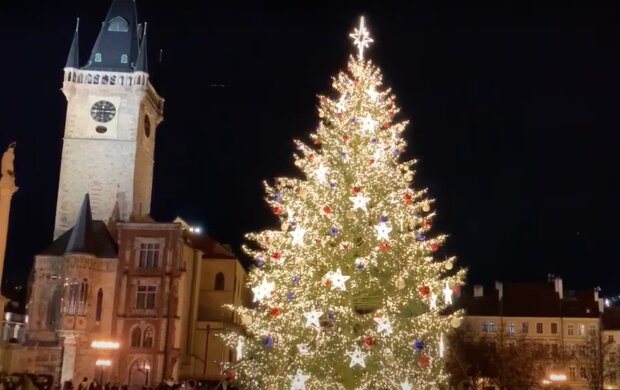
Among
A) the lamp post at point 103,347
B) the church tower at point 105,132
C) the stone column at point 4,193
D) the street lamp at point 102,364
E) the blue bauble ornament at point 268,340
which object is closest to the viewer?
the blue bauble ornament at point 268,340

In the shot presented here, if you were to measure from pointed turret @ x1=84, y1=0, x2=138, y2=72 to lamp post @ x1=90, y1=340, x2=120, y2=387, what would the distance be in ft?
79.7

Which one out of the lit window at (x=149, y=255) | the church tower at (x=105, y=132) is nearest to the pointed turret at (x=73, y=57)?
the church tower at (x=105, y=132)

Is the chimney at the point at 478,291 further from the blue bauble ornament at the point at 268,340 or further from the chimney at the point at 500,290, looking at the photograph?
the blue bauble ornament at the point at 268,340

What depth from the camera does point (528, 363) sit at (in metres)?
62.4

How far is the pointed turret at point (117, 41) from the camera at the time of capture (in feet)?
218

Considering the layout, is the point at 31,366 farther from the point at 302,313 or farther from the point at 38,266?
the point at 302,313

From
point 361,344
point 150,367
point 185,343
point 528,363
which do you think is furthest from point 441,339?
point 528,363

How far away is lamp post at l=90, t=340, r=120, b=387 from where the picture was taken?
48253mm

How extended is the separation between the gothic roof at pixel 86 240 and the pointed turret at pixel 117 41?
13513 millimetres

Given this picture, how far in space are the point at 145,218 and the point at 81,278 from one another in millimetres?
11544

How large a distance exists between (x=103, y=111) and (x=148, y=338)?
20510 mm

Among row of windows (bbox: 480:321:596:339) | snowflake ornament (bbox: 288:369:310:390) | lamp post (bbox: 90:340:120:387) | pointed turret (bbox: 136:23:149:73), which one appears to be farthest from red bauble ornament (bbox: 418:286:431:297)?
row of windows (bbox: 480:321:596:339)

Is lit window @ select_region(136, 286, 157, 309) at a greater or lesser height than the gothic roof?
lesser

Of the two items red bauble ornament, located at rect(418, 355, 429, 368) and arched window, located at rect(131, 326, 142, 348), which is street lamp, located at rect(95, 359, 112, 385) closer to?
arched window, located at rect(131, 326, 142, 348)
